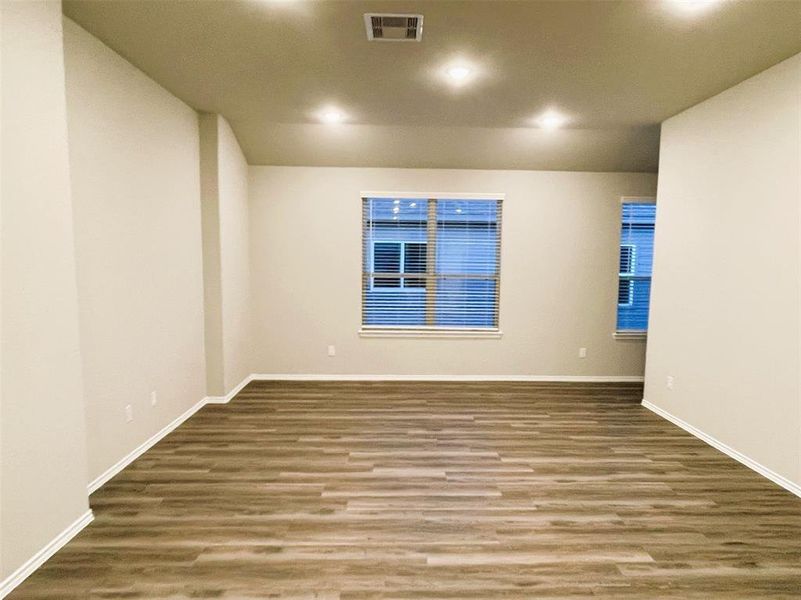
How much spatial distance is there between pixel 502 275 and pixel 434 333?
3.66 feet

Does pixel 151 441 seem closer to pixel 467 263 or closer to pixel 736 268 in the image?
pixel 467 263

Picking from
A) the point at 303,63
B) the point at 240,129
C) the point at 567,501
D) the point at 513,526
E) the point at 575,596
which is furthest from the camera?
the point at 240,129

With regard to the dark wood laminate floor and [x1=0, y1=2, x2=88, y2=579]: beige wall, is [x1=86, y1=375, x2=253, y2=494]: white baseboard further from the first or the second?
[x1=0, y1=2, x2=88, y2=579]: beige wall

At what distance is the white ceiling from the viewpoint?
2406mm

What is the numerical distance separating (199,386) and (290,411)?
943 millimetres

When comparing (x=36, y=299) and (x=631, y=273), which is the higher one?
(x=631, y=273)

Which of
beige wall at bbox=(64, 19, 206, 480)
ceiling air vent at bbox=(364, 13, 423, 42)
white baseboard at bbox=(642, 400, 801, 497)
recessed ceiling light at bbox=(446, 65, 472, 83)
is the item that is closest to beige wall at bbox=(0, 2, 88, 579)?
beige wall at bbox=(64, 19, 206, 480)

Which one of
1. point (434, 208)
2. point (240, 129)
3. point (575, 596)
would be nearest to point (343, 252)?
point (434, 208)

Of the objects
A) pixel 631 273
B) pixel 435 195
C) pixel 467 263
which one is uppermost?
pixel 435 195

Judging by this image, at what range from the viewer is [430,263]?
535 cm

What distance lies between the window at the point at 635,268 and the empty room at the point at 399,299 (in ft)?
0.12

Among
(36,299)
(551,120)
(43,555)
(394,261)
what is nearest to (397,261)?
(394,261)

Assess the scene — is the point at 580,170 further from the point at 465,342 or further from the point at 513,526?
the point at 513,526

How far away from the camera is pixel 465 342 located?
17.5 ft
